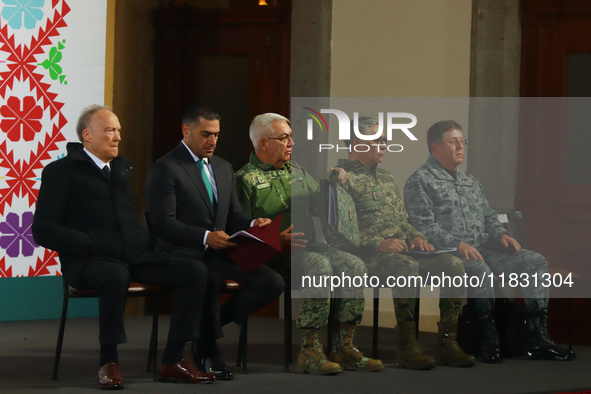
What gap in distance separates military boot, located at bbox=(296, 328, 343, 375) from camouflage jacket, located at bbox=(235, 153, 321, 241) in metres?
0.56

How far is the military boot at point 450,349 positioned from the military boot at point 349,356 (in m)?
0.41

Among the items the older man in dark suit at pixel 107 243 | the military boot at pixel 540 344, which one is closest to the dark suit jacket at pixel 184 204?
the older man in dark suit at pixel 107 243

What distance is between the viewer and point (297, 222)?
5059 mm

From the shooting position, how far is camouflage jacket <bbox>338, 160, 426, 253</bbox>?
17.0 feet

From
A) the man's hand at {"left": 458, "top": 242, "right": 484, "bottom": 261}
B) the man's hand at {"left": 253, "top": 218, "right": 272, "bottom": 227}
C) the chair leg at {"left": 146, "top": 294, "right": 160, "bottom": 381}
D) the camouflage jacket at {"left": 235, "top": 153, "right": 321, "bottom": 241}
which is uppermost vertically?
the camouflage jacket at {"left": 235, "top": 153, "right": 321, "bottom": 241}

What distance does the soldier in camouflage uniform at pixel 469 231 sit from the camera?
535cm

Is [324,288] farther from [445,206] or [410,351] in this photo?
[445,206]

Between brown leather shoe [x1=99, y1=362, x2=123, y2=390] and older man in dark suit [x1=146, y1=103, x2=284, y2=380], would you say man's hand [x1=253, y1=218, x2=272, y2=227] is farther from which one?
brown leather shoe [x1=99, y1=362, x2=123, y2=390]

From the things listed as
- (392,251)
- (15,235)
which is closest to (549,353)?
(392,251)

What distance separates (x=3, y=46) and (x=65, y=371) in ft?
9.03

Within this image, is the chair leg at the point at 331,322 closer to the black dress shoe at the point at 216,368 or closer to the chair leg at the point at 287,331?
the chair leg at the point at 287,331

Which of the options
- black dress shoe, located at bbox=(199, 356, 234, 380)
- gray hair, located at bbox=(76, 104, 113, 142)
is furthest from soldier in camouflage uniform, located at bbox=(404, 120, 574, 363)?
gray hair, located at bbox=(76, 104, 113, 142)

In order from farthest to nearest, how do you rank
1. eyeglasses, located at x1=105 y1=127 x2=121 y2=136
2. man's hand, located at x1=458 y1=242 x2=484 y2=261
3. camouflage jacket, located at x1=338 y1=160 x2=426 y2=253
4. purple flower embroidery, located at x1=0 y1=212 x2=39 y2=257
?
1. purple flower embroidery, located at x1=0 y1=212 x2=39 y2=257
2. man's hand, located at x1=458 y1=242 x2=484 y2=261
3. camouflage jacket, located at x1=338 y1=160 x2=426 y2=253
4. eyeglasses, located at x1=105 y1=127 x2=121 y2=136

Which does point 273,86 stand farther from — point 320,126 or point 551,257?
point 551,257
